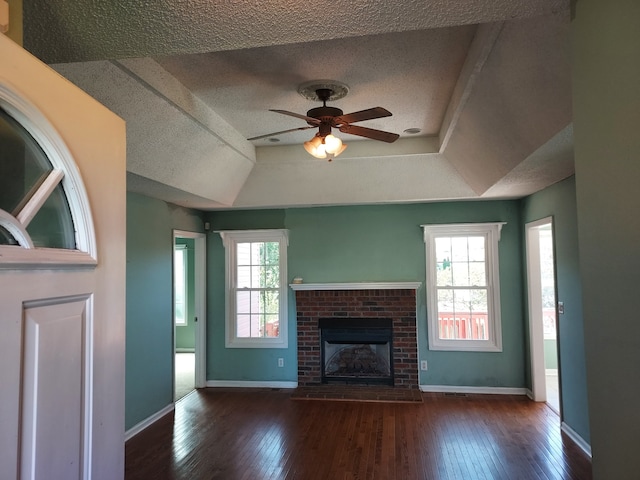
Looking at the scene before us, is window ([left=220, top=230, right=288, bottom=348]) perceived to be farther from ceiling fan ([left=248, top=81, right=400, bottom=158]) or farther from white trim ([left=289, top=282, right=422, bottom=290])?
ceiling fan ([left=248, top=81, right=400, bottom=158])

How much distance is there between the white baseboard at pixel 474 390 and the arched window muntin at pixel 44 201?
496 cm

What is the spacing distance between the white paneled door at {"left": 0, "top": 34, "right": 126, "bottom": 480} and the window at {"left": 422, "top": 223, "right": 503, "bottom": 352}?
4.60 m

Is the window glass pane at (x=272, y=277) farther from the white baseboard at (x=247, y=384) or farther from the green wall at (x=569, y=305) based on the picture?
the green wall at (x=569, y=305)

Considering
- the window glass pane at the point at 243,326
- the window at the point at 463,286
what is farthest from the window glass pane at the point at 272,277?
the window at the point at 463,286

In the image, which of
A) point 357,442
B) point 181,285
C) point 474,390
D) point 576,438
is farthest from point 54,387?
point 181,285

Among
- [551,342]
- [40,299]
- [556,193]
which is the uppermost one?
[556,193]

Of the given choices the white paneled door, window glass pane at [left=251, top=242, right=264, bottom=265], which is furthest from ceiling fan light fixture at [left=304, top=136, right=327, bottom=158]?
window glass pane at [left=251, top=242, right=264, bottom=265]

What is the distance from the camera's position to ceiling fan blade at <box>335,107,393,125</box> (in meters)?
2.66

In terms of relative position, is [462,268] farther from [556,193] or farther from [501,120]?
[501,120]

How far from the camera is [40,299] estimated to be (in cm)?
91

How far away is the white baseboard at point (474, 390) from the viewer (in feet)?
16.5

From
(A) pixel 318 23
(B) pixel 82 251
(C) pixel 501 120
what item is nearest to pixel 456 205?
(C) pixel 501 120

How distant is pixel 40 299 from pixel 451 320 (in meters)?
5.07

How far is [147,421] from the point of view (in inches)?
166
